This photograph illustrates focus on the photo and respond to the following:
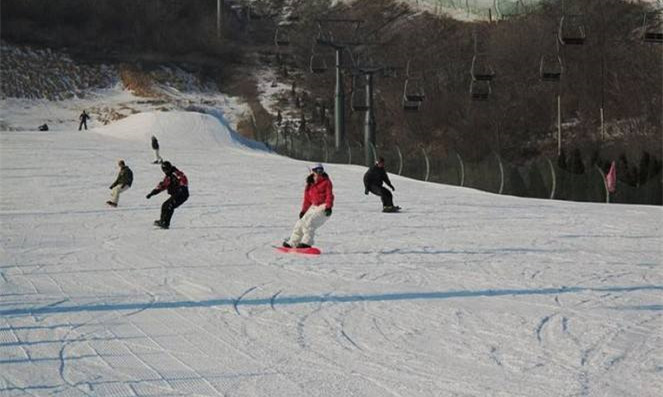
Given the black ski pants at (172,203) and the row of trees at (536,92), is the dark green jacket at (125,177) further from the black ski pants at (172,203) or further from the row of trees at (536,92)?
the row of trees at (536,92)

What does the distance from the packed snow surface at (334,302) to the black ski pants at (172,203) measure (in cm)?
42

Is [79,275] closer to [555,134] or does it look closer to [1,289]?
[1,289]

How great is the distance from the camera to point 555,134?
6631 cm

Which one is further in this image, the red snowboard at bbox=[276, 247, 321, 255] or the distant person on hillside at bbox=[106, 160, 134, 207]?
the distant person on hillside at bbox=[106, 160, 134, 207]

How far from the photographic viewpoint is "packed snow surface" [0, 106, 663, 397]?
25.9ft

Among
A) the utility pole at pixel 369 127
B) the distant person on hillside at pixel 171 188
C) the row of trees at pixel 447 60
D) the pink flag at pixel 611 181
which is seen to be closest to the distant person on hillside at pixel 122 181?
the distant person on hillside at pixel 171 188

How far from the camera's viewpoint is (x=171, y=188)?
18.5m

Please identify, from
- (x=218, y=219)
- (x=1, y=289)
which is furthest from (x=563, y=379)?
(x=218, y=219)

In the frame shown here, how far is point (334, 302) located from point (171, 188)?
800cm

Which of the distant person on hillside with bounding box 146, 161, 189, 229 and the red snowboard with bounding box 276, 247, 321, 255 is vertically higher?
the distant person on hillside with bounding box 146, 161, 189, 229

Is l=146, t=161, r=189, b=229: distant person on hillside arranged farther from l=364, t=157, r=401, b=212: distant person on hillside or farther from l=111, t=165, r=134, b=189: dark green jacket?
l=364, t=157, r=401, b=212: distant person on hillside

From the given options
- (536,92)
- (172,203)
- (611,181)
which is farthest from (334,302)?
(536,92)

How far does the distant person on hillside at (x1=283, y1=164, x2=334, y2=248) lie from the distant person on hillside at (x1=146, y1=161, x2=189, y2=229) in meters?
3.86

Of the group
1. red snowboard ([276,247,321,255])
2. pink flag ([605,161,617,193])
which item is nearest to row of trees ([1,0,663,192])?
pink flag ([605,161,617,193])
